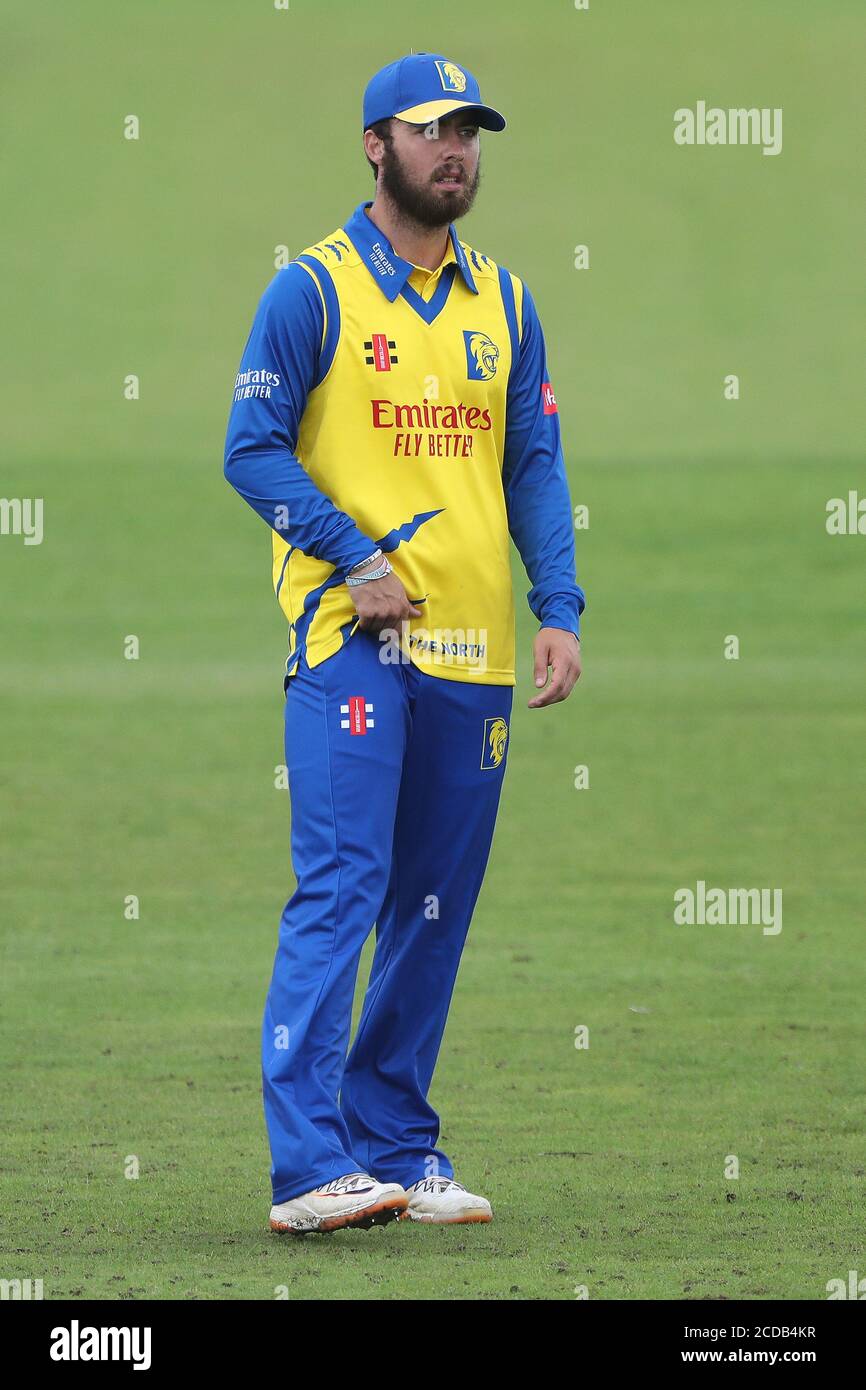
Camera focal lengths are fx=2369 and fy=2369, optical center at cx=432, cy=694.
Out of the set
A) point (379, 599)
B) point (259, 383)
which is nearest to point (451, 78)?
point (259, 383)

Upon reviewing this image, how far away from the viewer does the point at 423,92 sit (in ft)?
17.5

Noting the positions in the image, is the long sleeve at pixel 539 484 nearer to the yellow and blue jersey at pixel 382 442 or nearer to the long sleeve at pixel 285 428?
the yellow and blue jersey at pixel 382 442

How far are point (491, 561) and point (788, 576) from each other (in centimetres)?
1703

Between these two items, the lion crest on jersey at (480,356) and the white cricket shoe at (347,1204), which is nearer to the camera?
the white cricket shoe at (347,1204)

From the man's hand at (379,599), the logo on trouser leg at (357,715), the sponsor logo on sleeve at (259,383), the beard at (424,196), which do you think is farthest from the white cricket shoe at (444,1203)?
the beard at (424,196)

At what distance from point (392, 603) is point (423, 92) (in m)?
1.18

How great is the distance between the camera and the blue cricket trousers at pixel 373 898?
5.14 meters

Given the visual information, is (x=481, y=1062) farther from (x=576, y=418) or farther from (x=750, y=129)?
(x=750, y=129)

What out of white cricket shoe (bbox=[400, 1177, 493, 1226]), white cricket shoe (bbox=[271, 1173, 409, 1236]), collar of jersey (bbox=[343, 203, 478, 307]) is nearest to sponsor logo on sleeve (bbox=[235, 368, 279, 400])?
collar of jersey (bbox=[343, 203, 478, 307])

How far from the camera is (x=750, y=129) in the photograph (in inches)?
1609

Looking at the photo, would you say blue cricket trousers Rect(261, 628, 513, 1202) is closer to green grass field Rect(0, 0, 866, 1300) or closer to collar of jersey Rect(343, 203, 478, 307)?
green grass field Rect(0, 0, 866, 1300)

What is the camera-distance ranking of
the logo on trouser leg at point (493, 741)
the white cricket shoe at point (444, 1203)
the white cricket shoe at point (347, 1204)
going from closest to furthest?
the white cricket shoe at point (347, 1204) < the white cricket shoe at point (444, 1203) < the logo on trouser leg at point (493, 741)

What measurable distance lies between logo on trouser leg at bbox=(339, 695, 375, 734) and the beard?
3.63ft

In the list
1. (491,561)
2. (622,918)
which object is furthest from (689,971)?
(491,561)
